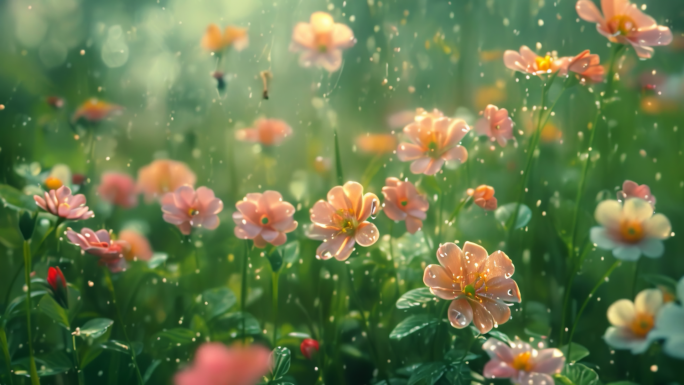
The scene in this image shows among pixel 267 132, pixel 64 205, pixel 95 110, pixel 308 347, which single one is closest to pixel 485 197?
pixel 308 347

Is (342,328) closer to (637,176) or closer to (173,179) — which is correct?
(173,179)

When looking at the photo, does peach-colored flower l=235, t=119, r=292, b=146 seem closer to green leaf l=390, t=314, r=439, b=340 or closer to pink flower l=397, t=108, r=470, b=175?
pink flower l=397, t=108, r=470, b=175

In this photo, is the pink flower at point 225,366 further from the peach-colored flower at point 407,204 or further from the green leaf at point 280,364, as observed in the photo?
the peach-colored flower at point 407,204

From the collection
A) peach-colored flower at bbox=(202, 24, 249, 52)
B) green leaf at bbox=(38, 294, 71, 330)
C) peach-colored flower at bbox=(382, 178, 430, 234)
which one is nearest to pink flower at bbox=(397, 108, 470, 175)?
peach-colored flower at bbox=(382, 178, 430, 234)

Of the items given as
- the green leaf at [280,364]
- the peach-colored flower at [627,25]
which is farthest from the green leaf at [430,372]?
the peach-colored flower at [627,25]

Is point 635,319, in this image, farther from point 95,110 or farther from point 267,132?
point 95,110

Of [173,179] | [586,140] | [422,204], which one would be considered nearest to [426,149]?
[422,204]
